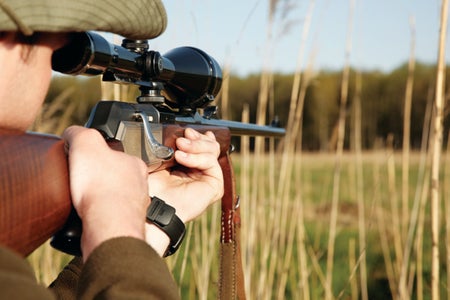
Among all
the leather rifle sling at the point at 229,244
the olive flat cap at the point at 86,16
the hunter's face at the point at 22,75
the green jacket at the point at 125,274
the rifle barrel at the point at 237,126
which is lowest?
the leather rifle sling at the point at 229,244

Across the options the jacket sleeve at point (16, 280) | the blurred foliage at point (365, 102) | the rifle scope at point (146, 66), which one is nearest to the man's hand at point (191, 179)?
the rifle scope at point (146, 66)

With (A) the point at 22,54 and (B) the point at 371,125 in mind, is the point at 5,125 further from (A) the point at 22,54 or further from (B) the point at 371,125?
(B) the point at 371,125

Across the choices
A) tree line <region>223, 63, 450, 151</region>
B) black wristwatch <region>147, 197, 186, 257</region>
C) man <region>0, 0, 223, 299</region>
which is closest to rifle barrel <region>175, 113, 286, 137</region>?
black wristwatch <region>147, 197, 186, 257</region>

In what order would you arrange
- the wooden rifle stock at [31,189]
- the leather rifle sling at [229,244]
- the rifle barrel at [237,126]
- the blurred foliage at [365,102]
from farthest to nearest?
the blurred foliage at [365,102], the leather rifle sling at [229,244], the rifle barrel at [237,126], the wooden rifle stock at [31,189]

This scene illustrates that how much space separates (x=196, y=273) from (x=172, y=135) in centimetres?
123

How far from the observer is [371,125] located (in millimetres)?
11961

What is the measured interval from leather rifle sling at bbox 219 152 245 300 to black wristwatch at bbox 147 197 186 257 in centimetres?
48

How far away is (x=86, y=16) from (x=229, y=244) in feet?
2.93

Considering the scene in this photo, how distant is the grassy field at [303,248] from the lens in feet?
8.05

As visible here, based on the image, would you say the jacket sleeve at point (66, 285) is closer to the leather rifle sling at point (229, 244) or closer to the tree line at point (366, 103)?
the leather rifle sling at point (229, 244)

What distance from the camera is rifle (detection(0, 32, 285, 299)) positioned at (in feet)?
2.75

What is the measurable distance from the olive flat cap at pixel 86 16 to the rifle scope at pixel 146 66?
8 centimetres

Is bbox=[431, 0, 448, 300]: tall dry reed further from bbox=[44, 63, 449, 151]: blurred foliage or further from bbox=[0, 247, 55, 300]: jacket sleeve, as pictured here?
bbox=[44, 63, 449, 151]: blurred foliage

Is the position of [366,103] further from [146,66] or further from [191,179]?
[146,66]
